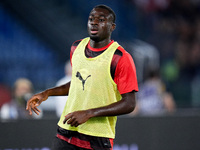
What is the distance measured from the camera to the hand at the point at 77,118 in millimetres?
3123

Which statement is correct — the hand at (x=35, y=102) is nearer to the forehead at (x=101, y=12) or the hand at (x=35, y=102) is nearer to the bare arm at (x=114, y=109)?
the bare arm at (x=114, y=109)

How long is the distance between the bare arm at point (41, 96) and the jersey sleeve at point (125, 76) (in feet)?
1.99

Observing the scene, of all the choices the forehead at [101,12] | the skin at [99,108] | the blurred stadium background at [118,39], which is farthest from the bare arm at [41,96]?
the blurred stadium background at [118,39]

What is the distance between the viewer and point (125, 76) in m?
3.33

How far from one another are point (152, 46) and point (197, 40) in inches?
86.8

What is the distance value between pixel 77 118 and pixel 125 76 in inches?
20.3

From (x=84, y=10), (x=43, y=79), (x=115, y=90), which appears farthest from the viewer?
(x=84, y=10)

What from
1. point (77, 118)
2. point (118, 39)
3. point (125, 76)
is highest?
point (118, 39)

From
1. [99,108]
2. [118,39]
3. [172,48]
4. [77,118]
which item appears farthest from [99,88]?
[172,48]

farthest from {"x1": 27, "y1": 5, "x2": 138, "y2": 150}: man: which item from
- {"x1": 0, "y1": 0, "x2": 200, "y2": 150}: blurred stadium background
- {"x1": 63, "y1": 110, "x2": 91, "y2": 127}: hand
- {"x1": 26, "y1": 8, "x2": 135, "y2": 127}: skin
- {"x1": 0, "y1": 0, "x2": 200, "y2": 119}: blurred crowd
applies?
{"x1": 0, "y1": 0, "x2": 200, "y2": 119}: blurred crowd

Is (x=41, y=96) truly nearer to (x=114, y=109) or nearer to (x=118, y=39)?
(x=114, y=109)

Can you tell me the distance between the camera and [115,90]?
11.3 feet

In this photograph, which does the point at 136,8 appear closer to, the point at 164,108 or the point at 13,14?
the point at 13,14

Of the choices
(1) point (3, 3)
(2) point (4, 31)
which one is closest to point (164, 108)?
(2) point (4, 31)
